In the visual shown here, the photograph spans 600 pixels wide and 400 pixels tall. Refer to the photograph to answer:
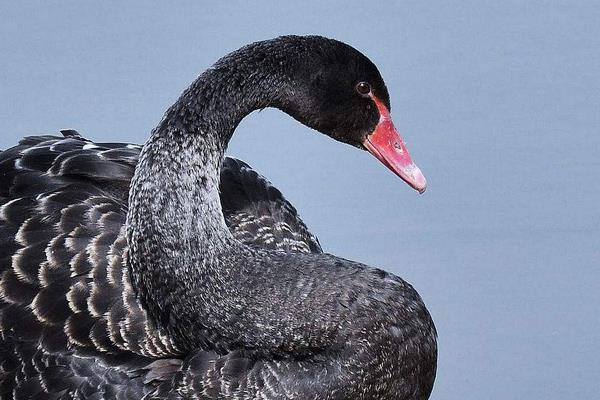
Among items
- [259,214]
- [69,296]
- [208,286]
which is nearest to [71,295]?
[69,296]

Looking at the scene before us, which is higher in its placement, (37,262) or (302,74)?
(302,74)

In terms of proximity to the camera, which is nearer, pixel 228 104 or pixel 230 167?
pixel 228 104

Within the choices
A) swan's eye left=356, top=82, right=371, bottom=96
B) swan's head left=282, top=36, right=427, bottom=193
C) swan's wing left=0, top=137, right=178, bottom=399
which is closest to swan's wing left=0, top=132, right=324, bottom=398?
swan's wing left=0, top=137, right=178, bottom=399

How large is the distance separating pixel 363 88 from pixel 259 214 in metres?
0.58

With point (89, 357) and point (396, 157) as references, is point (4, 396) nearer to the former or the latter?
point (89, 357)

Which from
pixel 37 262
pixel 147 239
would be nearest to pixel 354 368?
pixel 147 239

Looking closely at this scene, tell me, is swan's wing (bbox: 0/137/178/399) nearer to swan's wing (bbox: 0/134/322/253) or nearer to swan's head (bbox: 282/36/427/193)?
swan's wing (bbox: 0/134/322/253)

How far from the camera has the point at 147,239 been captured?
3934mm

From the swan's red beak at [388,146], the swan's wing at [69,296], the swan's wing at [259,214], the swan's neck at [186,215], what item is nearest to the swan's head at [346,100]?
the swan's red beak at [388,146]

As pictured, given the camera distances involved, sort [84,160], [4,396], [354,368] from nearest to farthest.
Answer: [354,368] < [4,396] < [84,160]

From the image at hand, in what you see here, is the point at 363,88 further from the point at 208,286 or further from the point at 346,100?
the point at 208,286

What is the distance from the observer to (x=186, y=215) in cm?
393

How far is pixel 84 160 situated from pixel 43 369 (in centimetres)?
70

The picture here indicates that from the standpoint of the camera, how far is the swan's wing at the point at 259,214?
4465mm
